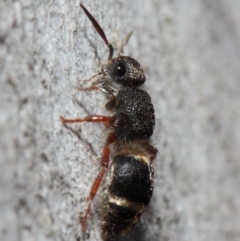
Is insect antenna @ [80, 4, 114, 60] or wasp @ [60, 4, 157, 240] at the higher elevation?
insect antenna @ [80, 4, 114, 60]

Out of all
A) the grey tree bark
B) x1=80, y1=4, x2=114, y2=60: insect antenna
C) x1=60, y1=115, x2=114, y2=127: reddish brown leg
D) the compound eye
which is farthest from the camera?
the compound eye

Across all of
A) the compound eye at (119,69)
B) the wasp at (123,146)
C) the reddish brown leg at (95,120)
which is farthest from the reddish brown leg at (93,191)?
the compound eye at (119,69)

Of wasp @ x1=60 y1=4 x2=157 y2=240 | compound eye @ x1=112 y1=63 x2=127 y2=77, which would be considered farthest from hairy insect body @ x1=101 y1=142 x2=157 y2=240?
compound eye @ x1=112 y1=63 x2=127 y2=77

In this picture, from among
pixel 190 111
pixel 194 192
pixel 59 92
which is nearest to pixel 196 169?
pixel 194 192

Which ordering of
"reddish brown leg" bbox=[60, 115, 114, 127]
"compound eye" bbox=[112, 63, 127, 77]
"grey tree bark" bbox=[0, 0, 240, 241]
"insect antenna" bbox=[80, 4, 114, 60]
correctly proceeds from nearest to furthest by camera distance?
1. "grey tree bark" bbox=[0, 0, 240, 241]
2. "reddish brown leg" bbox=[60, 115, 114, 127]
3. "insect antenna" bbox=[80, 4, 114, 60]
4. "compound eye" bbox=[112, 63, 127, 77]

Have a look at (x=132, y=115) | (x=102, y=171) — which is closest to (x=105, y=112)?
(x=132, y=115)

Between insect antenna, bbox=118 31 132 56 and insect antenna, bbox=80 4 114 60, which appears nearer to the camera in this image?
insect antenna, bbox=80 4 114 60

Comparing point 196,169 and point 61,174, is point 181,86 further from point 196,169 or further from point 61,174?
point 61,174

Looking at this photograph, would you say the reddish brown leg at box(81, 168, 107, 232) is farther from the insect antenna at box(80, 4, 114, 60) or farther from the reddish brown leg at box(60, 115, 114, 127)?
the insect antenna at box(80, 4, 114, 60)
